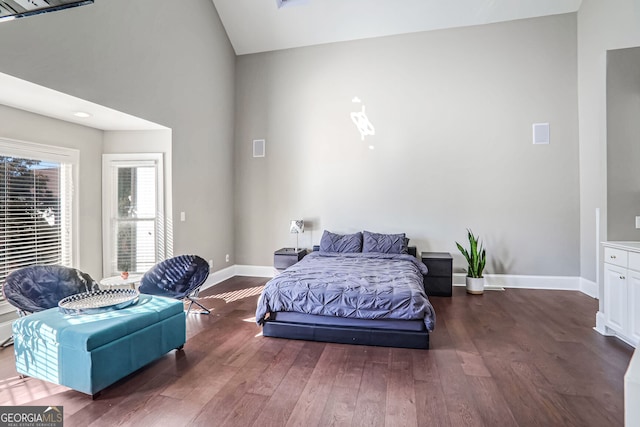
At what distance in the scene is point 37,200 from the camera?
12.2ft

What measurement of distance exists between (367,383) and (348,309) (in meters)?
0.80

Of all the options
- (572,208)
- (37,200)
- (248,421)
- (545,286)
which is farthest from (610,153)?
(37,200)

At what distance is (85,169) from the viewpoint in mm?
4277

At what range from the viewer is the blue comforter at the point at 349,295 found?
309 centimetres

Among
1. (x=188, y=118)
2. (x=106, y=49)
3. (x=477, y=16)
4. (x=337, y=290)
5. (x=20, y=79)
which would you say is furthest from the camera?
(x=477, y=16)

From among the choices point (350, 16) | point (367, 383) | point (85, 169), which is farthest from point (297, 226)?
point (350, 16)

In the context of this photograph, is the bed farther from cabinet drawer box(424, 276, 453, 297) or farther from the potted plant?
the potted plant

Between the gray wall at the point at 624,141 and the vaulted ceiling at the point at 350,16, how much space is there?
2.35 m

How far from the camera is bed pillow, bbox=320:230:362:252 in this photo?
17.5ft

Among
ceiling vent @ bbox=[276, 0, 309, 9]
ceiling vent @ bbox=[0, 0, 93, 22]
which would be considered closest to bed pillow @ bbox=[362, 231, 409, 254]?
ceiling vent @ bbox=[276, 0, 309, 9]

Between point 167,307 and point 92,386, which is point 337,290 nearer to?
point 167,307

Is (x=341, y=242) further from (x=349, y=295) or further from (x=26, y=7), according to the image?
(x=26, y=7)

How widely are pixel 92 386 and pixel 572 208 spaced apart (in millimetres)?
6322

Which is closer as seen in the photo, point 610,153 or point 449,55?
point 610,153
